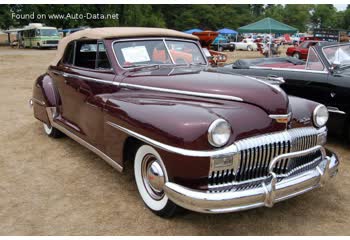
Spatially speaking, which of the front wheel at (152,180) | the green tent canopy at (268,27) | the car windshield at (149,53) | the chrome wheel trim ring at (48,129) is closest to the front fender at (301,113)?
the front wheel at (152,180)

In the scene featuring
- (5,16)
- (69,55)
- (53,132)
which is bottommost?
(53,132)

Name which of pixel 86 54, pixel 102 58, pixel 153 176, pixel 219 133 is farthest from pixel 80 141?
pixel 219 133

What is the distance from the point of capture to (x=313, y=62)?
18.5ft

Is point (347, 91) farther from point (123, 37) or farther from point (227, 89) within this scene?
point (123, 37)

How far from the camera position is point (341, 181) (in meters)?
4.07

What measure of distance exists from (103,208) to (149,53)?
69.6 inches

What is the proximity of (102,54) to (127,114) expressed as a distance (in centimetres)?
120

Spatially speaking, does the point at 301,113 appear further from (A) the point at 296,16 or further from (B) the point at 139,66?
(A) the point at 296,16

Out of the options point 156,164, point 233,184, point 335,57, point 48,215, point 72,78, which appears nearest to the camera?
point 233,184

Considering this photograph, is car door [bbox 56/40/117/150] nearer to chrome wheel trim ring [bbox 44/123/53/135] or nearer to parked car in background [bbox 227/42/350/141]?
chrome wheel trim ring [bbox 44/123/53/135]

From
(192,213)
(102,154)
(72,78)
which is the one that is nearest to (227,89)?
(192,213)

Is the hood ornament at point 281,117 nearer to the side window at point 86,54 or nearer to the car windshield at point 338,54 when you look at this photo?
the side window at point 86,54

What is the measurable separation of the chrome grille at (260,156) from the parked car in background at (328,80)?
2.13 m

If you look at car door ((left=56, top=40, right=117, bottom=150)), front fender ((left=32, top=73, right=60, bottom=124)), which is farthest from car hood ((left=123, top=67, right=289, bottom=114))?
front fender ((left=32, top=73, right=60, bottom=124))
